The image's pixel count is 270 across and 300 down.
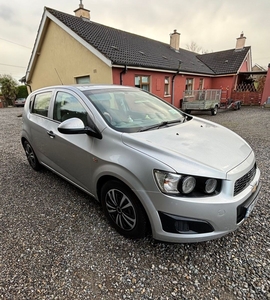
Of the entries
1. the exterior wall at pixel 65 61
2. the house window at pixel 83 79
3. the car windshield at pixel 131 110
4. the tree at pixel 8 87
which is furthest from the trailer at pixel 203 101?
the tree at pixel 8 87

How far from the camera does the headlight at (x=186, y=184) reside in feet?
4.88

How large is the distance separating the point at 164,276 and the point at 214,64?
22555 mm

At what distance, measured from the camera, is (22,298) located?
1.49m

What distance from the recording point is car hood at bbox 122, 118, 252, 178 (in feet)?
5.01

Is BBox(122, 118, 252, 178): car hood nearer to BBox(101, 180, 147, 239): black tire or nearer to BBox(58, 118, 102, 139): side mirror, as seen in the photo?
BBox(58, 118, 102, 139): side mirror

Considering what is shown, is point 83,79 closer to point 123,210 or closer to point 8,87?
point 123,210

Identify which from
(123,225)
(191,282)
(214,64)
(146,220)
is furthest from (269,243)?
(214,64)

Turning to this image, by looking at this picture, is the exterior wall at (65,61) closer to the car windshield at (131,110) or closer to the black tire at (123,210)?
the car windshield at (131,110)

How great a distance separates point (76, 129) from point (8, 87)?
34338mm

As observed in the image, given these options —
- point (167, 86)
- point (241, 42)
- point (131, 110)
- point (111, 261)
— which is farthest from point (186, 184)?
point (241, 42)

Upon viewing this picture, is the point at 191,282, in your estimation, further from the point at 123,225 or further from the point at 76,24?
the point at 76,24

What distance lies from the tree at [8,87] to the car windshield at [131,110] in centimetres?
3367

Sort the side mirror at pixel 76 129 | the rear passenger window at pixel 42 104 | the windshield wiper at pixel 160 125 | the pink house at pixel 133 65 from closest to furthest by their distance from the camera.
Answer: the side mirror at pixel 76 129
the windshield wiper at pixel 160 125
the rear passenger window at pixel 42 104
the pink house at pixel 133 65

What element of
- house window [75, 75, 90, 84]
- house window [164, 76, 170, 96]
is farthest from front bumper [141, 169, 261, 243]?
house window [164, 76, 170, 96]
